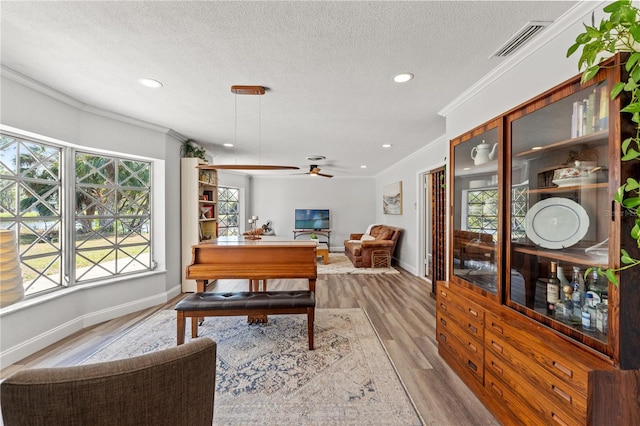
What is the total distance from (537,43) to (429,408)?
2.51 meters

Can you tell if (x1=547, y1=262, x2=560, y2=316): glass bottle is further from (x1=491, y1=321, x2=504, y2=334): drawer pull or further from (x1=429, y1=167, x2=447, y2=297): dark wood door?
(x1=429, y1=167, x2=447, y2=297): dark wood door

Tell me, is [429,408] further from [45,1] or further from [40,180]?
[40,180]

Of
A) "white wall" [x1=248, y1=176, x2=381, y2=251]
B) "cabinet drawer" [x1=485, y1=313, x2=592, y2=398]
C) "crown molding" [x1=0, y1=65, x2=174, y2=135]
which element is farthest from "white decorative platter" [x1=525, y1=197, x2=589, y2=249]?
"white wall" [x1=248, y1=176, x2=381, y2=251]

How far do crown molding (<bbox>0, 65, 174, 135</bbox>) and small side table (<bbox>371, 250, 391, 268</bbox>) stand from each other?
4551 mm

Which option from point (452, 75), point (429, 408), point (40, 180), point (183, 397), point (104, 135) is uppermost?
point (452, 75)

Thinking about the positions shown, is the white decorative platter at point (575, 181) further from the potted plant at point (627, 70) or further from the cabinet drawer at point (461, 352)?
the cabinet drawer at point (461, 352)

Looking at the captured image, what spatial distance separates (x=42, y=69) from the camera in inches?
80.8

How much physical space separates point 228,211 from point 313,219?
265cm

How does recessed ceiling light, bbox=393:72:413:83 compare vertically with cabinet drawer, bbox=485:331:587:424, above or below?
above

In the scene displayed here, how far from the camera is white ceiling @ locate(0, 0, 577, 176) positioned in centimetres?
143

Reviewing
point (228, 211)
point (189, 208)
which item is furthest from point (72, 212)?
point (228, 211)

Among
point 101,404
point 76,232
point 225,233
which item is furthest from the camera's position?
point 225,233

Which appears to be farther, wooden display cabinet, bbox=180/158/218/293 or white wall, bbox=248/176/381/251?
white wall, bbox=248/176/381/251

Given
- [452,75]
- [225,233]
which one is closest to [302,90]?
[452,75]
